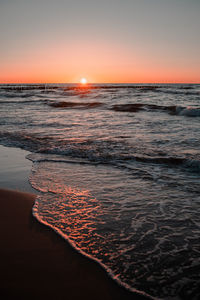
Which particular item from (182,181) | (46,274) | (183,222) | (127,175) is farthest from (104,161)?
(46,274)

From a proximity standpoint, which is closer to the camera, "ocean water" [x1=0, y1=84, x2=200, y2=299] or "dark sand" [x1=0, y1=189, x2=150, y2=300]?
"dark sand" [x1=0, y1=189, x2=150, y2=300]

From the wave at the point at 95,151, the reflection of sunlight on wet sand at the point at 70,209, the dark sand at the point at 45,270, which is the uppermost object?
the wave at the point at 95,151

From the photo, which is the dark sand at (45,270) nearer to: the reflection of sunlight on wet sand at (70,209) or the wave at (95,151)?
the reflection of sunlight on wet sand at (70,209)

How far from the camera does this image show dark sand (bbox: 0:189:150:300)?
6.31ft

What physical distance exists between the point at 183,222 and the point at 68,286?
173 cm

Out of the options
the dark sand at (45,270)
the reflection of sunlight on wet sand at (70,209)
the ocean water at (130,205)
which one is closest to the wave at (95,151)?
the ocean water at (130,205)

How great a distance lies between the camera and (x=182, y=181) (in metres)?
4.41

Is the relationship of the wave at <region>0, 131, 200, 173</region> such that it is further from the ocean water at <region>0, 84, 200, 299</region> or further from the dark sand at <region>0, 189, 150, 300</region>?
the dark sand at <region>0, 189, 150, 300</region>

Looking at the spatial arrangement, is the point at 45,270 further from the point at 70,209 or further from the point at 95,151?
the point at 95,151

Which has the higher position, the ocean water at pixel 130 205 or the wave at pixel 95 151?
the wave at pixel 95 151

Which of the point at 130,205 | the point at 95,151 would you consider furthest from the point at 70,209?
the point at 95,151

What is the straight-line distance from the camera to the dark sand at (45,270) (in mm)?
1923

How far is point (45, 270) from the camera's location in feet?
7.06

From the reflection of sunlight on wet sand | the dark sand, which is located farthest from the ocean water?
the dark sand
